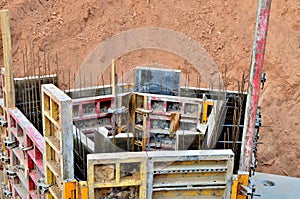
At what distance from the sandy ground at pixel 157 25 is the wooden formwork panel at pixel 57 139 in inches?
229

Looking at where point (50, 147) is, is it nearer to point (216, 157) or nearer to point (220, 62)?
point (216, 157)

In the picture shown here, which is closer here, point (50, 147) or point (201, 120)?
point (50, 147)

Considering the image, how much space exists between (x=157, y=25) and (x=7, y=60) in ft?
19.7

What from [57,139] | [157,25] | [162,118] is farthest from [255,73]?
[157,25]

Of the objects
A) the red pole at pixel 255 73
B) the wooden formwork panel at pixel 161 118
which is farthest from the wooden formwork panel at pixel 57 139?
the wooden formwork panel at pixel 161 118

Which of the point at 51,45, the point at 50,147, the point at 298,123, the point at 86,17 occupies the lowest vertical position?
the point at 298,123

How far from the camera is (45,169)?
13.6ft

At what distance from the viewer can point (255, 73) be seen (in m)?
3.68

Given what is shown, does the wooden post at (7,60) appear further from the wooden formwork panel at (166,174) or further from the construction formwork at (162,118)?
the wooden formwork panel at (166,174)

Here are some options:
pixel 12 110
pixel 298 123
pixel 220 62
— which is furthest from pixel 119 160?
pixel 220 62

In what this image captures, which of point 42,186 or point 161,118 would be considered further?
point 161,118

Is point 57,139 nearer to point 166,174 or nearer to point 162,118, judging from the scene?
point 166,174

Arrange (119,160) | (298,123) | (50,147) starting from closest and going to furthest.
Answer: (119,160), (50,147), (298,123)

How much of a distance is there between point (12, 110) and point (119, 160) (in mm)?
2216
